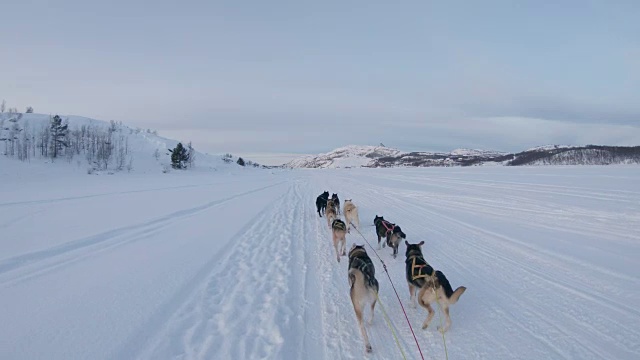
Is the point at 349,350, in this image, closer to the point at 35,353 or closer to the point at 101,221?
the point at 35,353

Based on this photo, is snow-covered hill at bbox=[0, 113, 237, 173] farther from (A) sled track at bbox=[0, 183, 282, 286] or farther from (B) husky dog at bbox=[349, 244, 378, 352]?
(B) husky dog at bbox=[349, 244, 378, 352]

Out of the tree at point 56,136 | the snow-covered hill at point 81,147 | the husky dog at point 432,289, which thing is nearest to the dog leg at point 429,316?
the husky dog at point 432,289

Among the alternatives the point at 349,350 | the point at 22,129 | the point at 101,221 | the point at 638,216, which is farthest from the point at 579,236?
the point at 22,129

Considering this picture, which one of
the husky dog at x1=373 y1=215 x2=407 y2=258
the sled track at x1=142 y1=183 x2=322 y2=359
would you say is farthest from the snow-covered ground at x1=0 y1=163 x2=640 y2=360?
the husky dog at x1=373 y1=215 x2=407 y2=258

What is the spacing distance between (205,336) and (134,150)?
4054 inches

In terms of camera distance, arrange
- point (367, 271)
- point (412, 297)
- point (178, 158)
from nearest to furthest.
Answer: point (367, 271), point (412, 297), point (178, 158)

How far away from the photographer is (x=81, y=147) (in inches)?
2869

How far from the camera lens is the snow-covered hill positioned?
202 ft

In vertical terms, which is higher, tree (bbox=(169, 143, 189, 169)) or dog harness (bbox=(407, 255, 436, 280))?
tree (bbox=(169, 143, 189, 169))

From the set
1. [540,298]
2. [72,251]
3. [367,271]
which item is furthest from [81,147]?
[540,298]

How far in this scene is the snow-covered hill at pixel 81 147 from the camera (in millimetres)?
61469

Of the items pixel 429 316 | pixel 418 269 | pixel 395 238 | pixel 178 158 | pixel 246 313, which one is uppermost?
pixel 178 158

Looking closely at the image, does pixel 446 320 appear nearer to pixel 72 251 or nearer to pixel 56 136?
pixel 72 251

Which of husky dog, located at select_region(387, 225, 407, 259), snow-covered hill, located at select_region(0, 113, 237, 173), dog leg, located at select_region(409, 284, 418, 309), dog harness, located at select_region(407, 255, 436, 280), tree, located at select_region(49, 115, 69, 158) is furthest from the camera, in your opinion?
tree, located at select_region(49, 115, 69, 158)
